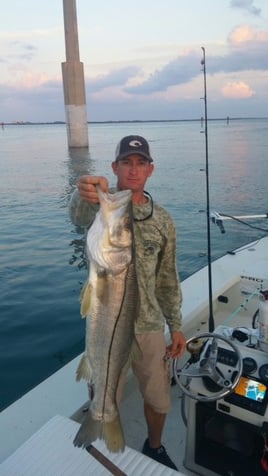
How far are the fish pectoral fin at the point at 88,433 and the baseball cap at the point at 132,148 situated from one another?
165 centimetres

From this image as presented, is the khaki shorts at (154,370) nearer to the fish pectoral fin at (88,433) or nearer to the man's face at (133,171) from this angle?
the fish pectoral fin at (88,433)

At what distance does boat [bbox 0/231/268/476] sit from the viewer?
2.51 m

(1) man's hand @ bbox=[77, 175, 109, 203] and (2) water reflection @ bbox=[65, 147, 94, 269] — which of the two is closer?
(1) man's hand @ bbox=[77, 175, 109, 203]

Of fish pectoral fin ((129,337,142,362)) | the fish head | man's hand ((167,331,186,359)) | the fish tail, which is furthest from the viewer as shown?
man's hand ((167,331,186,359))

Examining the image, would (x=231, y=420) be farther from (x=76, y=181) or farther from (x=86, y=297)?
(x=76, y=181)

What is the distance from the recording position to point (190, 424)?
2844 mm

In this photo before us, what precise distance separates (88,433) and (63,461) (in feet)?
1.38

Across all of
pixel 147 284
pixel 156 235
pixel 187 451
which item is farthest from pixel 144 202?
pixel 187 451

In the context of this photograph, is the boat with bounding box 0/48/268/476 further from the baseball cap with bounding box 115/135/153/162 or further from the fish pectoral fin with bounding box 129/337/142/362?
the baseball cap with bounding box 115/135/153/162

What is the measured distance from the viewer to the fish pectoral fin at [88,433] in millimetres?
2252

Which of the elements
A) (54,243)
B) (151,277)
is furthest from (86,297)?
(54,243)

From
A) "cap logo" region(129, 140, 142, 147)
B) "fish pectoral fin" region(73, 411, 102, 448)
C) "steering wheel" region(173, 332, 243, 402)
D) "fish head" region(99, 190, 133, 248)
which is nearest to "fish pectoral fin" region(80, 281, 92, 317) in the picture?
"fish head" region(99, 190, 133, 248)

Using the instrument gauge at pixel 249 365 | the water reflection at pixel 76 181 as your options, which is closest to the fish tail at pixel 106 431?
the instrument gauge at pixel 249 365

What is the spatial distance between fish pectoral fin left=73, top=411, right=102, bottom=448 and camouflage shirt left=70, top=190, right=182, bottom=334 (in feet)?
2.31
